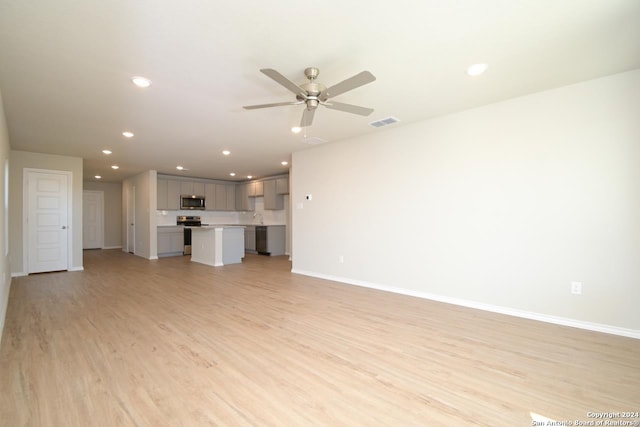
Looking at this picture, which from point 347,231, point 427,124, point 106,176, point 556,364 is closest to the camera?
point 556,364

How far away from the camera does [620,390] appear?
1911 mm

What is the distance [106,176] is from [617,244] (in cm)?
1138

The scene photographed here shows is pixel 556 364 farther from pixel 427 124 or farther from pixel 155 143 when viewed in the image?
pixel 155 143

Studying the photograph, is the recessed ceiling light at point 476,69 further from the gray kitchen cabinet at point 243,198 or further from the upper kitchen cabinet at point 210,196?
the upper kitchen cabinet at point 210,196

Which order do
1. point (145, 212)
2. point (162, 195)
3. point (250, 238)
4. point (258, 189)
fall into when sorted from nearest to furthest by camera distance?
point (145, 212) < point (162, 195) < point (250, 238) < point (258, 189)

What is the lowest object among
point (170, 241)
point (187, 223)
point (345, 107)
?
point (170, 241)

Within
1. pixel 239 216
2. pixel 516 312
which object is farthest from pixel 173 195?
pixel 516 312

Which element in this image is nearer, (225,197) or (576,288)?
(576,288)

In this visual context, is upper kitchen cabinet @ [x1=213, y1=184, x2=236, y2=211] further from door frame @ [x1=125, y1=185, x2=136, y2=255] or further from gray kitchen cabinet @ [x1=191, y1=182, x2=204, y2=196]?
door frame @ [x1=125, y1=185, x2=136, y2=255]

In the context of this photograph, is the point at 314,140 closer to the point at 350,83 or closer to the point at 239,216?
the point at 350,83

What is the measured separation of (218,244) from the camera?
22.4 ft

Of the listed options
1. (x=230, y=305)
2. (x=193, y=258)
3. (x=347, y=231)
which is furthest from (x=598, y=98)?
(x=193, y=258)

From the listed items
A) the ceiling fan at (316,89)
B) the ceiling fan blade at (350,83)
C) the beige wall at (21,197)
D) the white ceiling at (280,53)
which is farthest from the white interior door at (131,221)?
the ceiling fan blade at (350,83)

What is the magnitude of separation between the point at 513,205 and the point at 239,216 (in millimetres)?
8803
